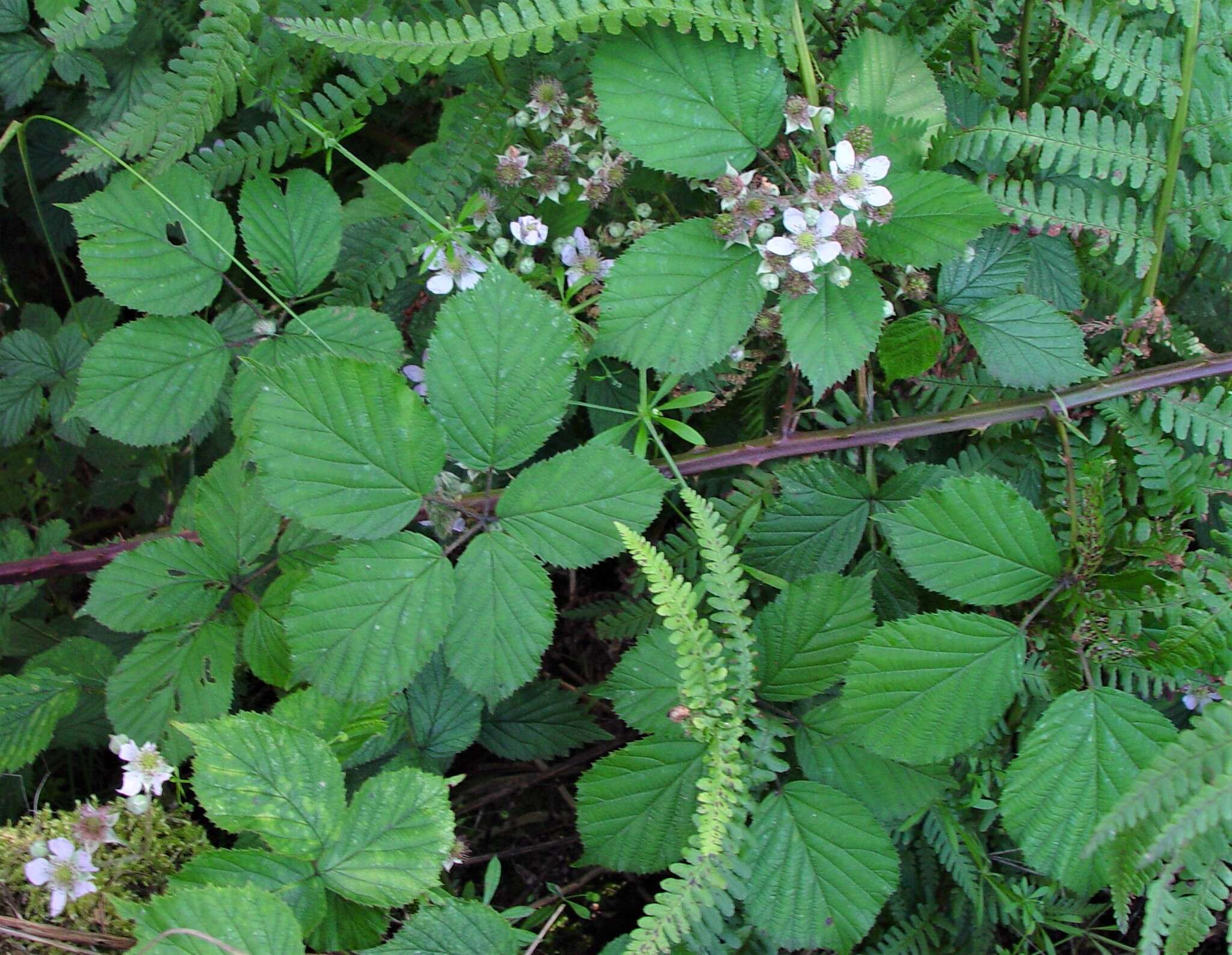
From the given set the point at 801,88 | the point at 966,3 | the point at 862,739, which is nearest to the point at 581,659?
the point at 862,739

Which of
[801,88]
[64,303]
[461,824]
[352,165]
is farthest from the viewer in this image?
[64,303]

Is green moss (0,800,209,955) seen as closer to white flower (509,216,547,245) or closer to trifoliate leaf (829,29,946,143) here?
white flower (509,216,547,245)

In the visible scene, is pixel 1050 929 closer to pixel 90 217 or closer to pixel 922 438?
pixel 922 438

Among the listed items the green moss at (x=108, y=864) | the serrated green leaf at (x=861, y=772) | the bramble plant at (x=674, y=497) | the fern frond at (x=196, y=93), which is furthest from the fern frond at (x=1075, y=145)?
the green moss at (x=108, y=864)

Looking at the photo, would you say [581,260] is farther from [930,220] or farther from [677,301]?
[930,220]

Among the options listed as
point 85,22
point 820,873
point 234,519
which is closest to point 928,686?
point 820,873

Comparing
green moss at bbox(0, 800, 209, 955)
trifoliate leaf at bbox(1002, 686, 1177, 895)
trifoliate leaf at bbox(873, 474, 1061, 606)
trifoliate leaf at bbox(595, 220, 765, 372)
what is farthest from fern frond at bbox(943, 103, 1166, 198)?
green moss at bbox(0, 800, 209, 955)

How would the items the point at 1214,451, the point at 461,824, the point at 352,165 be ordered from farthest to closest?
1. the point at 352,165
2. the point at 461,824
3. the point at 1214,451
